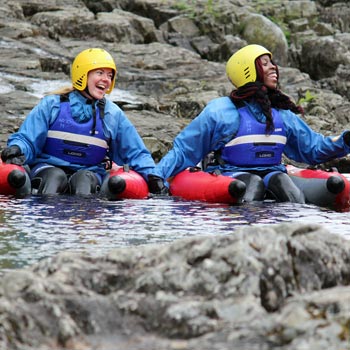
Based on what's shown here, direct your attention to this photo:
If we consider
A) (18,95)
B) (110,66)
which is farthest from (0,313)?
(18,95)

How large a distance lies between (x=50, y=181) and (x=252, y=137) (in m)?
1.90

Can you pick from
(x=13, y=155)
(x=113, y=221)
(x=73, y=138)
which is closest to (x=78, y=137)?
(x=73, y=138)

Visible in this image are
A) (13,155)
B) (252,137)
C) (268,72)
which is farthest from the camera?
(268,72)

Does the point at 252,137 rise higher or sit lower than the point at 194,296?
higher

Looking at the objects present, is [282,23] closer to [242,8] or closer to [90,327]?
[242,8]

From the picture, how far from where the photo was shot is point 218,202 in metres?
7.60

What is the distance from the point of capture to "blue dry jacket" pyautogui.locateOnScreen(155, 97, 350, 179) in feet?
26.7

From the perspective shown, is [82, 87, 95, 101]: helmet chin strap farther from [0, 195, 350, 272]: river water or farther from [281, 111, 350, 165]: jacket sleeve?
[281, 111, 350, 165]: jacket sleeve

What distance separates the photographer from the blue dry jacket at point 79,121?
7.99 m

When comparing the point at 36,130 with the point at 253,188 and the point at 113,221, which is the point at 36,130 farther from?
the point at 113,221

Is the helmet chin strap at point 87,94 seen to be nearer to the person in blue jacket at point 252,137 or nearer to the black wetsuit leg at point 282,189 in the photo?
the person in blue jacket at point 252,137

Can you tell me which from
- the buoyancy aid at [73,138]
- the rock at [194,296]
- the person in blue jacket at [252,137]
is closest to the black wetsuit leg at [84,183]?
the buoyancy aid at [73,138]

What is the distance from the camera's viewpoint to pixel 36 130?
7977 millimetres

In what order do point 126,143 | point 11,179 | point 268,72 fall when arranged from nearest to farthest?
point 11,179 < point 126,143 < point 268,72
